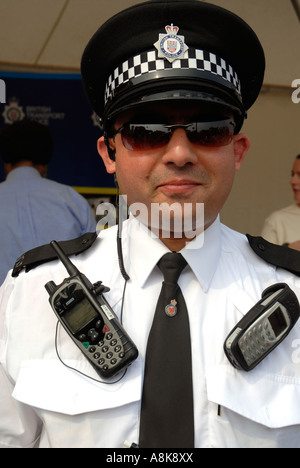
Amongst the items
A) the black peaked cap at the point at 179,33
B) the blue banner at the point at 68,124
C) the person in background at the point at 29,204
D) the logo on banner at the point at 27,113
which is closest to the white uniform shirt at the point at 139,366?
the black peaked cap at the point at 179,33

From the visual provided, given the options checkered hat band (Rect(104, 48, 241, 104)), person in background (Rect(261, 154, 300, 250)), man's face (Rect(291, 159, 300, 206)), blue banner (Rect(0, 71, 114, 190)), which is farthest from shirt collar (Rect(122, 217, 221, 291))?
blue banner (Rect(0, 71, 114, 190))

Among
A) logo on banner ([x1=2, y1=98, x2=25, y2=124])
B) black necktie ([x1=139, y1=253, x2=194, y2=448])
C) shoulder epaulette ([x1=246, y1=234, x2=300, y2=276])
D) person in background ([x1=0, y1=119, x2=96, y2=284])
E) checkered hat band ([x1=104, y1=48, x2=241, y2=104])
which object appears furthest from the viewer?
logo on banner ([x1=2, y1=98, x2=25, y2=124])

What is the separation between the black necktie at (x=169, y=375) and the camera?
99 cm

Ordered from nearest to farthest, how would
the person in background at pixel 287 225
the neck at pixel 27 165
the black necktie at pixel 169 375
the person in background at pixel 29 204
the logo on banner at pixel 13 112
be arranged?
1. the black necktie at pixel 169 375
2. the person in background at pixel 29 204
3. the neck at pixel 27 165
4. the person in background at pixel 287 225
5. the logo on banner at pixel 13 112

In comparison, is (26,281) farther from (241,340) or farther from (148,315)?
(241,340)

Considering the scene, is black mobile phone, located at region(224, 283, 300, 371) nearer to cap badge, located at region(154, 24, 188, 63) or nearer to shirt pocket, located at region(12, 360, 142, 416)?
shirt pocket, located at region(12, 360, 142, 416)

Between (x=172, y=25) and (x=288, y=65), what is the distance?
7.21 ft

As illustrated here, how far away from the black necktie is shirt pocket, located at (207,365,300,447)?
0.19ft

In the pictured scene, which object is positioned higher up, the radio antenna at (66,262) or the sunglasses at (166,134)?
the sunglasses at (166,134)

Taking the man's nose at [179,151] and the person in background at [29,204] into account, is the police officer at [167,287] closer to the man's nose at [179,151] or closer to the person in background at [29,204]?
the man's nose at [179,151]

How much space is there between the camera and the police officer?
1.03 m
